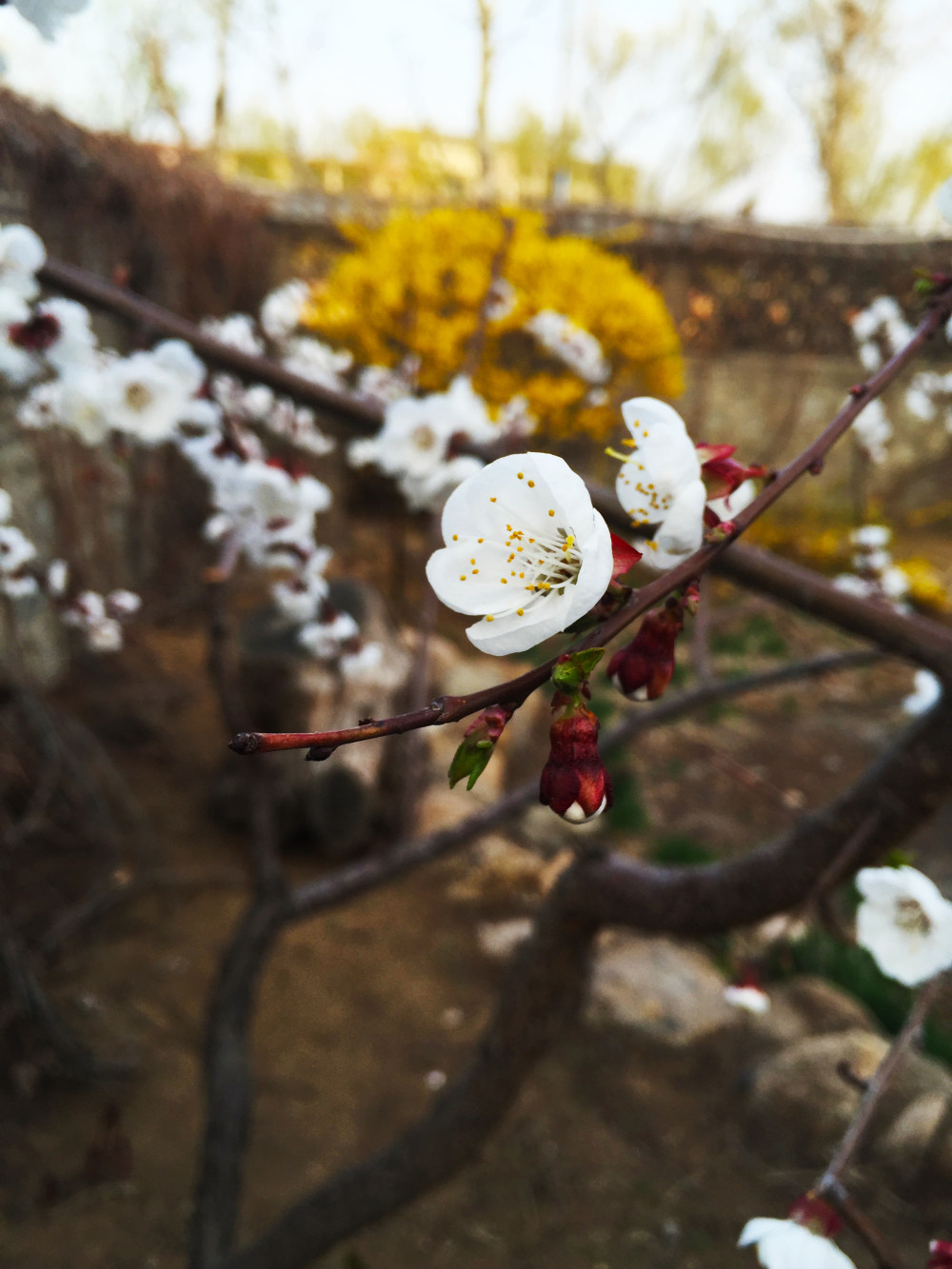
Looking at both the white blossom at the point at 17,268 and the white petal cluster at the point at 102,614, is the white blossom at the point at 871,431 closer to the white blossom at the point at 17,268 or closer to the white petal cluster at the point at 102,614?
the white petal cluster at the point at 102,614

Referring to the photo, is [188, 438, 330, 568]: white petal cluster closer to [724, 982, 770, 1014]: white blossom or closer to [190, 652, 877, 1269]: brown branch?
[190, 652, 877, 1269]: brown branch

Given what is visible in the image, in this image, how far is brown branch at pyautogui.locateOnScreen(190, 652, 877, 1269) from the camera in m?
1.55

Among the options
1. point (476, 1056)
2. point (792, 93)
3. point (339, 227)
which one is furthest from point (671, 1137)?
point (792, 93)

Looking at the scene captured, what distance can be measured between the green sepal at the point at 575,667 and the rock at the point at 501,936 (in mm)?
2678

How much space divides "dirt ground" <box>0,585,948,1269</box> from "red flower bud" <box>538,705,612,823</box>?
A: 3.47 feet

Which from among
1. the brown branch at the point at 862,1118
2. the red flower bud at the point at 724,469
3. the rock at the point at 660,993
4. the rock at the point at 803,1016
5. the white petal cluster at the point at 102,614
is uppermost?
the red flower bud at the point at 724,469

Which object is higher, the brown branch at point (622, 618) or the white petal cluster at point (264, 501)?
the brown branch at point (622, 618)

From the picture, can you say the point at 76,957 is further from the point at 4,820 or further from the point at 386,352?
the point at 386,352

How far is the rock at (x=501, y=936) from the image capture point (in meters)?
2.88

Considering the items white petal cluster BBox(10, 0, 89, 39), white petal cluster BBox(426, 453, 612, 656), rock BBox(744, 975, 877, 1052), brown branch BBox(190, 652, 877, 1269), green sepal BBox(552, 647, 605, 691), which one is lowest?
rock BBox(744, 975, 877, 1052)

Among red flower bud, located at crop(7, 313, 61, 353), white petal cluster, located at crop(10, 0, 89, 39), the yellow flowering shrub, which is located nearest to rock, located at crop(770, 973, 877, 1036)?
red flower bud, located at crop(7, 313, 61, 353)

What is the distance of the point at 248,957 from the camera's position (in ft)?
5.66

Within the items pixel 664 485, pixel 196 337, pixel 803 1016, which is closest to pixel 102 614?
pixel 196 337

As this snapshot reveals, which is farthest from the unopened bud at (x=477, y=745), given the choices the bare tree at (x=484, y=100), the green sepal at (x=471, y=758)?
the bare tree at (x=484, y=100)
